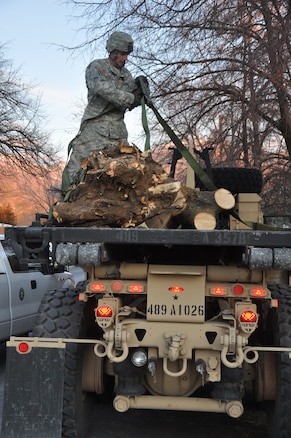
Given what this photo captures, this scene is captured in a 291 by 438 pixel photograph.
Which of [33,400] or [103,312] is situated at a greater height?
[103,312]

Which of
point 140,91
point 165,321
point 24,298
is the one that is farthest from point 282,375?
point 24,298

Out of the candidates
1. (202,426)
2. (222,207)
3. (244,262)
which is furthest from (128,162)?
(202,426)

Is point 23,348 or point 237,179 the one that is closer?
point 23,348

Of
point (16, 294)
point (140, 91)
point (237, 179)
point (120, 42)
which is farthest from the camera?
point (16, 294)

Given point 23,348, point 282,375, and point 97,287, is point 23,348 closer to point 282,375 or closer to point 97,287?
point 97,287

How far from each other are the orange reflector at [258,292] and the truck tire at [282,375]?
1.15ft

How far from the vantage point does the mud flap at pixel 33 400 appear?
409 centimetres

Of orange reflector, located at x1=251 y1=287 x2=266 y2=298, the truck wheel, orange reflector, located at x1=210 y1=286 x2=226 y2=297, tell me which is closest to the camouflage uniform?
the truck wheel

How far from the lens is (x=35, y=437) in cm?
409

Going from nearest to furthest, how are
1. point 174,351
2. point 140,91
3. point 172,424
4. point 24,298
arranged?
point 174,351 → point 172,424 → point 140,91 → point 24,298

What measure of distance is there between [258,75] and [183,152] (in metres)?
6.32

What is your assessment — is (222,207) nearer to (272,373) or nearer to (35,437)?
(272,373)

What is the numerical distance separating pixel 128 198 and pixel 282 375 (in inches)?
66.8

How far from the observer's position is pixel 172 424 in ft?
17.4
